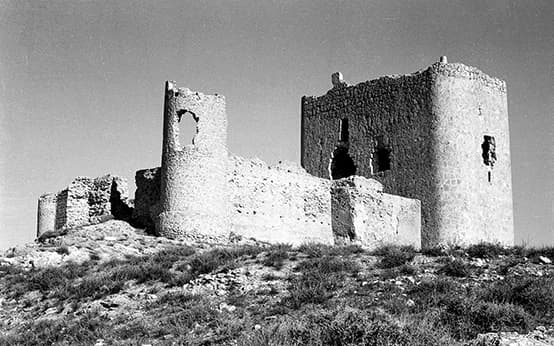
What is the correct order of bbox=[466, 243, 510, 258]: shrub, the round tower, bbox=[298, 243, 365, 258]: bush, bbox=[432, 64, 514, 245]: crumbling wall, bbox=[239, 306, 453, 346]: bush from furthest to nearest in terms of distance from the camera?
bbox=[432, 64, 514, 245]: crumbling wall, the round tower, bbox=[298, 243, 365, 258]: bush, bbox=[466, 243, 510, 258]: shrub, bbox=[239, 306, 453, 346]: bush

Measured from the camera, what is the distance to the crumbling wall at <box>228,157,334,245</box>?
74.7 feet

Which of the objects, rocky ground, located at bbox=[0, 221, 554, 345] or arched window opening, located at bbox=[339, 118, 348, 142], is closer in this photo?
rocky ground, located at bbox=[0, 221, 554, 345]

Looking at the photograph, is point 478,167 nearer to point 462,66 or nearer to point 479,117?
point 479,117

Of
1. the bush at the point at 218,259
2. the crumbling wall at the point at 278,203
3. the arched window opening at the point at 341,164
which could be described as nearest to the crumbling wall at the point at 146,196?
the crumbling wall at the point at 278,203

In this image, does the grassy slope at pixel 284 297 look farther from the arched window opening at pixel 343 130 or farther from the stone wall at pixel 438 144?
the arched window opening at pixel 343 130

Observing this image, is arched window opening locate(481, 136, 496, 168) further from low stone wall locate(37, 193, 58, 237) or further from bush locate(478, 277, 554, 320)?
bush locate(478, 277, 554, 320)

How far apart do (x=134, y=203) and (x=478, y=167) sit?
12.8 metres

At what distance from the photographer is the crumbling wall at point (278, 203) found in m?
22.8

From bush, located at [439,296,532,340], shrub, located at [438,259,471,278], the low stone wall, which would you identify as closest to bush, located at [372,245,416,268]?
shrub, located at [438,259,471,278]

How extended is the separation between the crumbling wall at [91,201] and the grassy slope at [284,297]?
24.0 feet

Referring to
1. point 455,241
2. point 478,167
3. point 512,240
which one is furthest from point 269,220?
point 512,240

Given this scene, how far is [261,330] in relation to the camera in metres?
11.2

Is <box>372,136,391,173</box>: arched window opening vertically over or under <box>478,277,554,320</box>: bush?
over

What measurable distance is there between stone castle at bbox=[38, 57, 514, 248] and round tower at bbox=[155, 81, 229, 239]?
0.03 m
